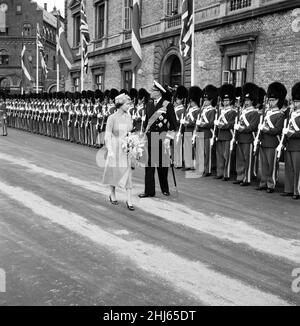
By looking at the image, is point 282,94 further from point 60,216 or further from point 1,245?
point 1,245

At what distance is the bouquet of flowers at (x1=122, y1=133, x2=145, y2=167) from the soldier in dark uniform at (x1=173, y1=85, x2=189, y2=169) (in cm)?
476

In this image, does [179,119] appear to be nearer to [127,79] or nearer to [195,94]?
[195,94]

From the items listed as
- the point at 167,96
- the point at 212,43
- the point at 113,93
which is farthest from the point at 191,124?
the point at 212,43

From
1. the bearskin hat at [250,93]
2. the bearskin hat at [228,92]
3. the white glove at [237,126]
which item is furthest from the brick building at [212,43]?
the white glove at [237,126]

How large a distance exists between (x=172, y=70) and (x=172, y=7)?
283 centimetres

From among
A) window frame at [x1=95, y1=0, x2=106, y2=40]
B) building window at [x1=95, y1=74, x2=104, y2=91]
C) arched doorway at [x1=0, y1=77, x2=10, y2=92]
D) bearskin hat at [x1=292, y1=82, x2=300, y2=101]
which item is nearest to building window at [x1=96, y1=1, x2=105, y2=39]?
window frame at [x1=95, y1=0, x2=106, y2=40]

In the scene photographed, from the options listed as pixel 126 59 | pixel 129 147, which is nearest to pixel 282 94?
pixel 129 147

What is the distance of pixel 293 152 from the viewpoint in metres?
9.67

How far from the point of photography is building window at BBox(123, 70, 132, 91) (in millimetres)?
27344

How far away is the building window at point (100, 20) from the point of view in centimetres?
3108

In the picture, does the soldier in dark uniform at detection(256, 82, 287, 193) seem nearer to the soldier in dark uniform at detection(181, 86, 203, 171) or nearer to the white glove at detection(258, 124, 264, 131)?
the white glove at detection(258, 124, 264, 131)

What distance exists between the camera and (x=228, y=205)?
864cm

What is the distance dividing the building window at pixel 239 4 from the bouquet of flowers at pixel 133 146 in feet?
37.0

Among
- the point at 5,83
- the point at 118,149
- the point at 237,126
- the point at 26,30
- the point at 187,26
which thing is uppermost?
the point at 26,30
